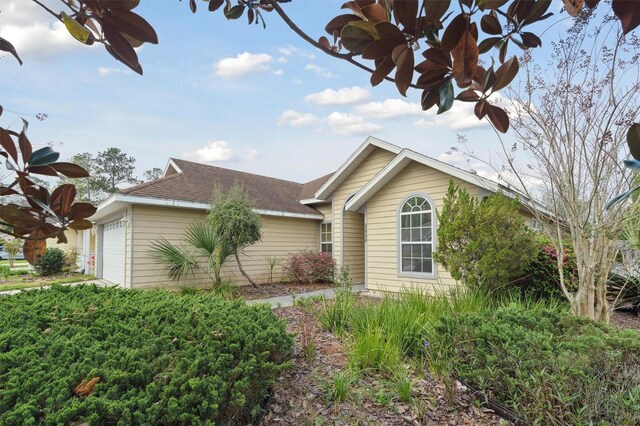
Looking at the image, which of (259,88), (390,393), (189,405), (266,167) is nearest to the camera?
(189,405)

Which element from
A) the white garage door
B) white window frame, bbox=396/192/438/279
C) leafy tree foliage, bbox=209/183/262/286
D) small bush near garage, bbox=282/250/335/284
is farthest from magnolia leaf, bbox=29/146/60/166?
small bush near garage, bbox=282/250/335/284

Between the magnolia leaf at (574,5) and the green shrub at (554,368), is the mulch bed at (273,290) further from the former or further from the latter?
the magnolia leaf at (574,5)

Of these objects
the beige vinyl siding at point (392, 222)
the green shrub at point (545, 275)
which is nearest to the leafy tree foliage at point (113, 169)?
the beige vinyl siding at point (392, 222)

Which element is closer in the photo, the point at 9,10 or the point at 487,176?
the point at 9,10

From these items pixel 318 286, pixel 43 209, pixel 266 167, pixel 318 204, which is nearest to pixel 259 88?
pixel 43 209

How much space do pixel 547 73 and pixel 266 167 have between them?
15.0 meters

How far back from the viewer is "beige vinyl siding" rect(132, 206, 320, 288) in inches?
388

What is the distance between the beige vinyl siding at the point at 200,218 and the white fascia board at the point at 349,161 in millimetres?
1666

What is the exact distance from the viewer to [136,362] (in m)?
2.50

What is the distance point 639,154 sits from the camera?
2.61ft

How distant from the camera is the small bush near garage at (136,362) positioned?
2.13 m

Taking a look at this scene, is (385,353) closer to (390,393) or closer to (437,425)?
(390,393)

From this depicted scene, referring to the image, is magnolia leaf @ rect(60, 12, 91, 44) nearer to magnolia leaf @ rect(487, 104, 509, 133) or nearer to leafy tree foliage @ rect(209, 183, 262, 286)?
magnolia leaf @ rect(487, 104, 509, 133)

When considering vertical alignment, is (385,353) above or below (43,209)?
below
